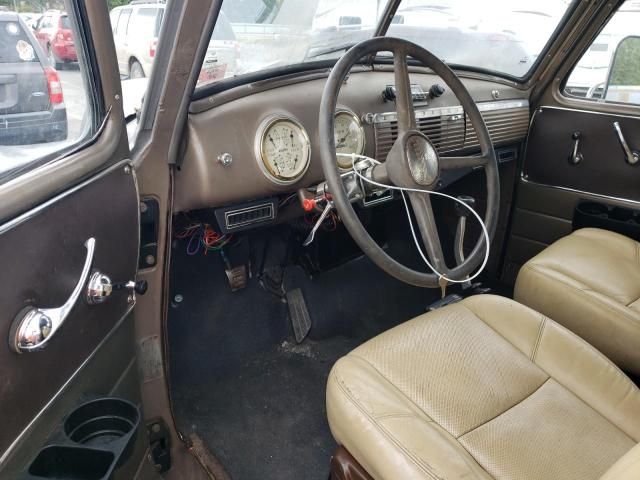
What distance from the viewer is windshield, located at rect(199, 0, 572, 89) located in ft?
4.68

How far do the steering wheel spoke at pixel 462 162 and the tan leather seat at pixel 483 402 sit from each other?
0.42 metres

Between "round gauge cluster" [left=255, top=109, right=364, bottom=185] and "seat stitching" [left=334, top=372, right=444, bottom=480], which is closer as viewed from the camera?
"seat stitching" [left=334, top=372, right=444, bottom=480]

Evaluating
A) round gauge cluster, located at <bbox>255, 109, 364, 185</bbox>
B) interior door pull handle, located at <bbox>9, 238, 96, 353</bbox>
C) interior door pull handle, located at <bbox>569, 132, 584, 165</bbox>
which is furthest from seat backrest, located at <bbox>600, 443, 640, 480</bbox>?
interior door pull handle, located at <bbox>569, 132, 584, 165</bbox>

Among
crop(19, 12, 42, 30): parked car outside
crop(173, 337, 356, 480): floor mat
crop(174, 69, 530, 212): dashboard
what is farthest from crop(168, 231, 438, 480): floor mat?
crop(19, 12, 42, 30): parked car outside

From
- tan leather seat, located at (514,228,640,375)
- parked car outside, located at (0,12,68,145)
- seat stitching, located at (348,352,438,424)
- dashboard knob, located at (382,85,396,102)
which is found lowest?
tan leather seat, located at (514,228,640,375)

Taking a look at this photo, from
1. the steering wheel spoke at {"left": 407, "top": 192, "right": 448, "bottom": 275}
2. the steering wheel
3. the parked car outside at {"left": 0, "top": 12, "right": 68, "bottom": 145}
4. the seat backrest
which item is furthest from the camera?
the steering wheel spoke at {"left": 407, "top": 192, "right": 448, "bottom": 275}

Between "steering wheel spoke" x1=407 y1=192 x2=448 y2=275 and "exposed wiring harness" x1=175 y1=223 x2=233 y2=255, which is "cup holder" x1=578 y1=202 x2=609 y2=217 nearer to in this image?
"steering wheel spoke" x1=407 y1=192 x2=448 y2=275

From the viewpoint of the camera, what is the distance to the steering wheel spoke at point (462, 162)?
1438mm

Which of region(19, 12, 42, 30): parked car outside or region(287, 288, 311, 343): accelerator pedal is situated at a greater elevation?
region(19, 12, 42, 30): parked car outside

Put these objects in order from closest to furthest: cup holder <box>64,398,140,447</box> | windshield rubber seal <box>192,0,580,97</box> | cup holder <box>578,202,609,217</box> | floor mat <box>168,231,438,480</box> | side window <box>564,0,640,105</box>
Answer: cup holder <box>64,398,140,447</box>
windshield rubber seal <box>192,0,580,97</box>
floor mat <box>168,231,438,480</box>
side window <box>564,0,640,105</box>
cup holder <box>578,202,609,217</box>

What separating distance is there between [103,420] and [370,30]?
1.56m

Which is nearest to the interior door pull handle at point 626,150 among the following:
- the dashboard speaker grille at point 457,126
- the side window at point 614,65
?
the side window at point 614,65

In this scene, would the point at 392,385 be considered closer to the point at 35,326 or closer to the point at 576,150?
the point at 35,326

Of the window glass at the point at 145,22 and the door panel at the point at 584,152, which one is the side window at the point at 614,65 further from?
the window glass at the point at 145,22
